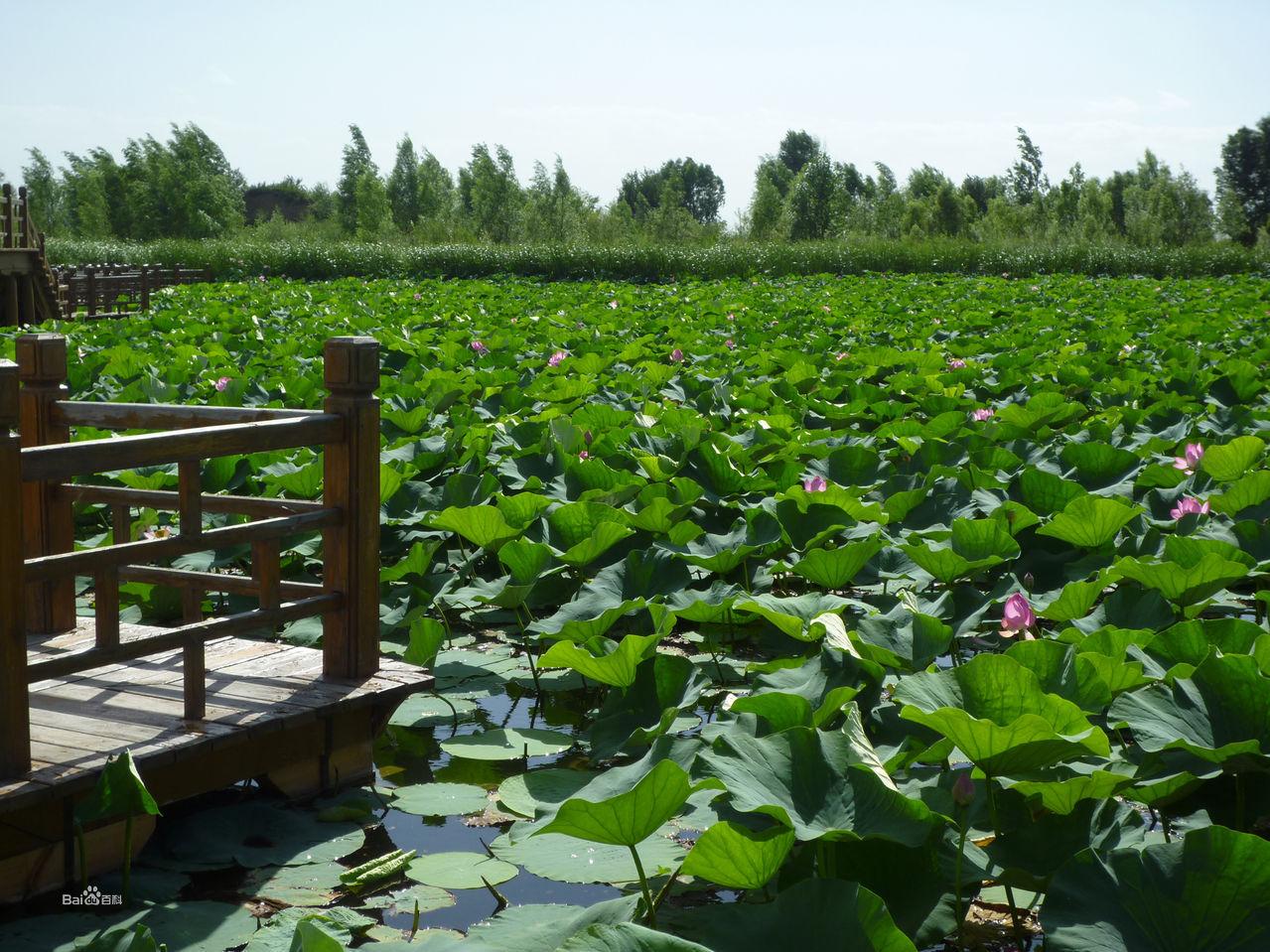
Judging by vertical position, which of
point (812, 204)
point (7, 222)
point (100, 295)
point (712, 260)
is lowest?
point (100, 295)

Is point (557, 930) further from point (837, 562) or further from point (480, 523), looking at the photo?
point (480, 523)

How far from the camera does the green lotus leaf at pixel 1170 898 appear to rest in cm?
126

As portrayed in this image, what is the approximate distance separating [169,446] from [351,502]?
420mm

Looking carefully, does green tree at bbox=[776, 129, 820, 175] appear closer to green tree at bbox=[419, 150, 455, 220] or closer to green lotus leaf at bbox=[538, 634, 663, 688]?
green tree at bbox=[419, 150, 455, 220]

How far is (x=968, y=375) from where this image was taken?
648 centimetres

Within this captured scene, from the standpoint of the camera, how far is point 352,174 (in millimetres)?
54375

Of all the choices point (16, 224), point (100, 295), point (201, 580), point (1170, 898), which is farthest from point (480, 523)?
point (16, 224)

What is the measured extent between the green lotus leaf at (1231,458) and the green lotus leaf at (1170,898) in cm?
248

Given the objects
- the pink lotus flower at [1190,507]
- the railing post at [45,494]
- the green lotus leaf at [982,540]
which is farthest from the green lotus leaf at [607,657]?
the pink lotus flower at [1190,507]

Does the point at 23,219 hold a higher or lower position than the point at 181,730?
higher

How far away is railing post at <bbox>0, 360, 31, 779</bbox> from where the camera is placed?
1.75 metres

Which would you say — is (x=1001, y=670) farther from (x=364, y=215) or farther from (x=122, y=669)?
(x=364, y=215)

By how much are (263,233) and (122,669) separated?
4146 centimetres

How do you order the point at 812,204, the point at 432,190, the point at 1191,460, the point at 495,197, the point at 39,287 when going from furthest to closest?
the point at 432,190 < the point at 495,197 < the point at 812,204 < the point at 39,287 < the point at 1191,460
